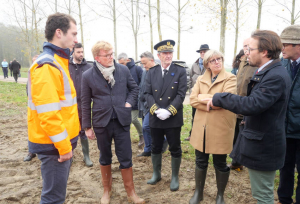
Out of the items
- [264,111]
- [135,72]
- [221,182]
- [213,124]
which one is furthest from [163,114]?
[135,72]

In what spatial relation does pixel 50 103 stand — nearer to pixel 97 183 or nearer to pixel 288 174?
pixel 97 183

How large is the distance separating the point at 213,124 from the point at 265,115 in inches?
28.8

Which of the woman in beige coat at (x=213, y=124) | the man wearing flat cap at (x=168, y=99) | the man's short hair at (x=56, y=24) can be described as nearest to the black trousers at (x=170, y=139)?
the man wearing flat cap at (x=168, y=99)

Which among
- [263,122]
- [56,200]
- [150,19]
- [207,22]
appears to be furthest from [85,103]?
[150,19]

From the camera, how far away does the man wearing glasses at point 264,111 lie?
201 centimetres

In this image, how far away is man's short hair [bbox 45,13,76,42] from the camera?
6.58ft

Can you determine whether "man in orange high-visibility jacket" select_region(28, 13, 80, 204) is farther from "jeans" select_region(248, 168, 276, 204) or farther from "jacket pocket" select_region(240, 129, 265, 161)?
"jeans" select_region(248, 168, 276, 204)

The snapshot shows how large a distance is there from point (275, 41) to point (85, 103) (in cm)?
240

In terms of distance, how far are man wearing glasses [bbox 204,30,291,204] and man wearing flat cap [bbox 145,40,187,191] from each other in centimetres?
113

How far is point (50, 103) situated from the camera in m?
1.85

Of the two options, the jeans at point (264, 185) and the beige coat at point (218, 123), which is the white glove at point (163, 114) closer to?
the beige coat at point (218, 123)

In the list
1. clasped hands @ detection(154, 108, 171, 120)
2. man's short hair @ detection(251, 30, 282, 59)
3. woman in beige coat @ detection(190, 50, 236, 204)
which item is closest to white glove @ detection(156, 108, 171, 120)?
clasped hands @ detection(154, 108, 171, 120)

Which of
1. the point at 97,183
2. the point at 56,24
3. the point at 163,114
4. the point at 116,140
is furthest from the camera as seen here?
the point at 97,183

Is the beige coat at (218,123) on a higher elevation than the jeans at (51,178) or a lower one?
higher
